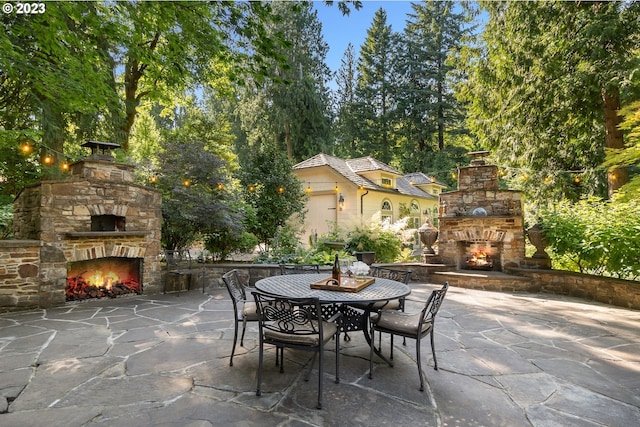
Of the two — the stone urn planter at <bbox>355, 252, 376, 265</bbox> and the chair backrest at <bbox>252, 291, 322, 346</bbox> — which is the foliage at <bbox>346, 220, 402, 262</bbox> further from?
the chair backrest at <bbox>252, 291, 322, 346</bbox>

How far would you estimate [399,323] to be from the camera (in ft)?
9.90

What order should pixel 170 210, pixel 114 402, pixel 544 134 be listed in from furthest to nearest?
pixel 544 134 < pixel 170 210 < pixel 114 402

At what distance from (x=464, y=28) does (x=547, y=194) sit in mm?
20561

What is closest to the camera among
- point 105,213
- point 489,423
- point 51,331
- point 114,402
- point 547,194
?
point 489,423

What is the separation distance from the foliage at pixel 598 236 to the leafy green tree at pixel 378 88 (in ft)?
60.0

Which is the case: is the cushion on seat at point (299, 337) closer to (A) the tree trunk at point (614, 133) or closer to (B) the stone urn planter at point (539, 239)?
(B) the stone urn planter at point (539, 239)

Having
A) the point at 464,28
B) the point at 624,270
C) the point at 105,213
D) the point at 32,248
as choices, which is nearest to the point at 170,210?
the point at 105,213

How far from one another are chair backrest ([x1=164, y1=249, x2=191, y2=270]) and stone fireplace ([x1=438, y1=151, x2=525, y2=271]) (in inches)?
241

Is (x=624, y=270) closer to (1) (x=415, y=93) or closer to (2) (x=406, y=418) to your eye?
(2) (x=406, y=418)

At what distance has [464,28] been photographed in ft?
79.9

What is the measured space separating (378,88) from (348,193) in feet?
46.2

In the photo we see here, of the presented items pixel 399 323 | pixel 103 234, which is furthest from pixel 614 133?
pixel 103 234

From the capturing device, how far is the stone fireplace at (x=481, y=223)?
7.41 metres

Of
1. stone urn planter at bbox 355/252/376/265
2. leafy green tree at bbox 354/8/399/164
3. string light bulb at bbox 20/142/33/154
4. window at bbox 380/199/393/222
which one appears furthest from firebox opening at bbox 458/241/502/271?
leafy green tree at bbox 354/8/399/164
